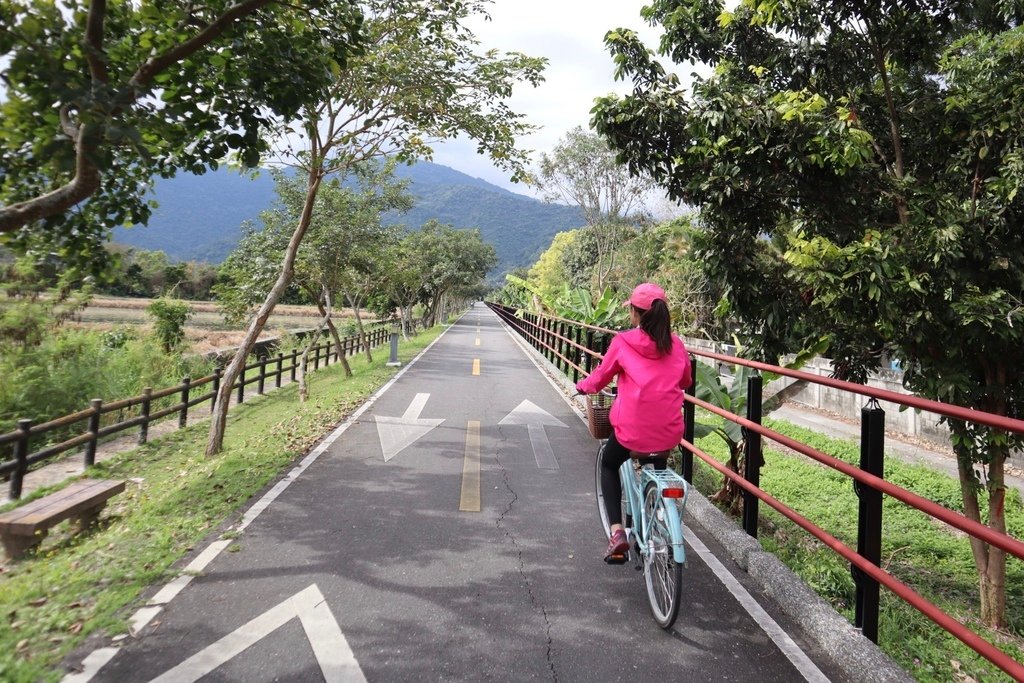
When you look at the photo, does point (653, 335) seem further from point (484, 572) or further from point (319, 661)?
point (319, 661)

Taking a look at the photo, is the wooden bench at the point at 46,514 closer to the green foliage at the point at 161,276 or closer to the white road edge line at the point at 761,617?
the white road edge line at the point at 761,617

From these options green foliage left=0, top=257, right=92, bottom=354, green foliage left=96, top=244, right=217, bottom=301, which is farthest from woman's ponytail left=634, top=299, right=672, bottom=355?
green foliage left=96, top=244, right=217, bottom=301

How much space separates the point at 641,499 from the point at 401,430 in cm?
597

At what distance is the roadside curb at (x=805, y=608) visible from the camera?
9.80 feet

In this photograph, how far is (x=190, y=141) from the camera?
220 inches

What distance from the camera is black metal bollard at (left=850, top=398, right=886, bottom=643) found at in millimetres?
3168

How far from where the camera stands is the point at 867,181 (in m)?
5.39

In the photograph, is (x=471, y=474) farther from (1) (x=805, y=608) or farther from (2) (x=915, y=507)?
(2) (x=915, y=507)

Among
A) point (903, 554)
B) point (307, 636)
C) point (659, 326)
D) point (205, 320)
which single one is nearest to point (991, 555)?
point (903, 554)

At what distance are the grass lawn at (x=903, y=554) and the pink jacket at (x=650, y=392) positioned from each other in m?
1.70

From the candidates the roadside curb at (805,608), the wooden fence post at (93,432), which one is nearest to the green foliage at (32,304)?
the wooden fence post at (93,432)

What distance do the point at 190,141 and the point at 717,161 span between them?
467 cm

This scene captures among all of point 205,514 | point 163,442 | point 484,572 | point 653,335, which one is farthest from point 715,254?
point 163,442

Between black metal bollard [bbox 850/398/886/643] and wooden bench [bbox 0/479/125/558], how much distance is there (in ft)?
19.0
